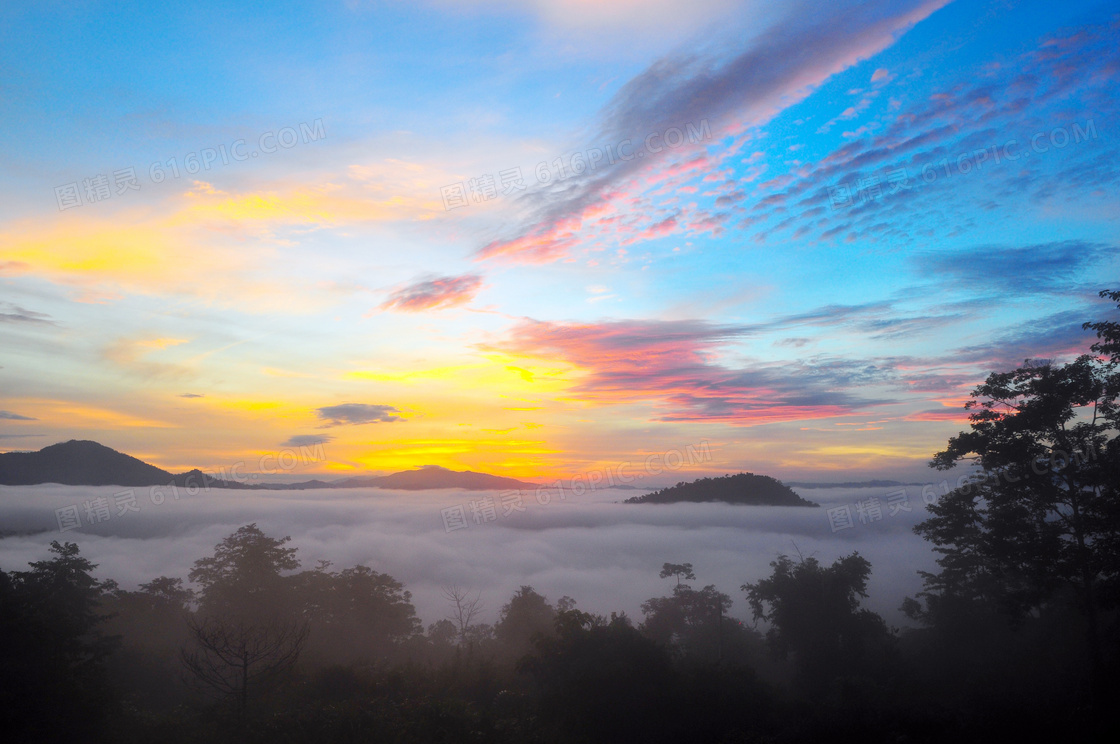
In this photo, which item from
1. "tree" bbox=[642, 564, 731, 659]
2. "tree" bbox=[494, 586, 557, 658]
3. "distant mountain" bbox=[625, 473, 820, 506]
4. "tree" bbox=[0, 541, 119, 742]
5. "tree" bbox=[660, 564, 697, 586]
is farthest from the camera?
"distant mountain" bbox=[625, 473, 820, 506]

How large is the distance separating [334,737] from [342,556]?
311 ft

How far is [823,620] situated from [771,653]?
603 cm

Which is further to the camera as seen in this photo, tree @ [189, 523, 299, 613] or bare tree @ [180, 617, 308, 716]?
tree @ [189, 523, 299, 613]

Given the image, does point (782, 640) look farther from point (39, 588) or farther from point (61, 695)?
point (39, 588)

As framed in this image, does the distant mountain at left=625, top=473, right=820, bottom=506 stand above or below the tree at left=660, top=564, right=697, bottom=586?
below

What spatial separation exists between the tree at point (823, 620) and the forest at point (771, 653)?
→ 0.43 ft

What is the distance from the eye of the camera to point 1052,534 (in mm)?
19922

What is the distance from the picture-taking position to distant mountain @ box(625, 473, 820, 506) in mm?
168875

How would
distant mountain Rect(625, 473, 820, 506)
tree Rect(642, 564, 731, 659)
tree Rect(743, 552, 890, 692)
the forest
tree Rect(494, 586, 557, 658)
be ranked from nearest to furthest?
the forest → tree Rect(743, 552, 890, 692) → tree Rect(494, 586, 557, 658) → tree Rect(642, 564, 731, 659) → distant mountain Rect(625, 473, 820, 506)

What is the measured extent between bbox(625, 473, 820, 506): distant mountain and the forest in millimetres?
131350

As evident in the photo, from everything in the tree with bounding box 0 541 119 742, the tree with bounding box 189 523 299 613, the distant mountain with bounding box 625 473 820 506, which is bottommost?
the distant mountain with bounding box 625 473 820 506

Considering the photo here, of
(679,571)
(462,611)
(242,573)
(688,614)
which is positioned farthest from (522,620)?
(242,573)

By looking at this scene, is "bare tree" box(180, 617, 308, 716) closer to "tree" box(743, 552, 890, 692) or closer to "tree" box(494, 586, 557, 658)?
"tree" box(494, 586, 557, 658)

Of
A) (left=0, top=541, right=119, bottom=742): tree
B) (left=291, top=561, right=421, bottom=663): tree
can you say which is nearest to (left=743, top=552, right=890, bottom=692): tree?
(left=291, top=561, right=421, bottom=663): tree
